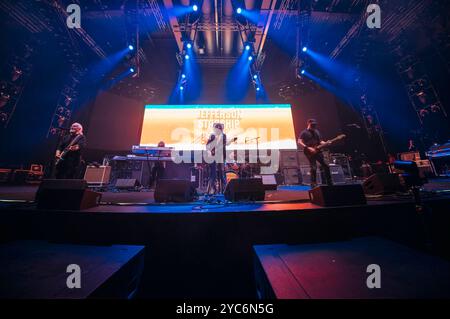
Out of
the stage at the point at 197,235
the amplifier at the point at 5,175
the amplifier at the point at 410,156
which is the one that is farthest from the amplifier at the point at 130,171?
the amplifier at the point at 410,156

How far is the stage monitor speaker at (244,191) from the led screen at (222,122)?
4.32 metres

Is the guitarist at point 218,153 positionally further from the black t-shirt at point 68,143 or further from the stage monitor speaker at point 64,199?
the black t-shirt at point 68,143

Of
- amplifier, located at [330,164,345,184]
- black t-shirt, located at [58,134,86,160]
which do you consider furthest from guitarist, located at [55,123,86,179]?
amplifier, located at [330,164,345,184]

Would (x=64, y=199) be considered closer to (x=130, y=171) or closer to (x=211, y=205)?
(x=211, y=205)

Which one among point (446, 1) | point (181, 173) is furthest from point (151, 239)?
point (446, 1)

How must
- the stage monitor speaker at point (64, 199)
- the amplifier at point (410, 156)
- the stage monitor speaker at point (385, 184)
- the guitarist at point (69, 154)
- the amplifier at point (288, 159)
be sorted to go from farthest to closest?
the amplifier at point (288, 159)
the amplifier at point (410, 156)
the guitarist at point (69, 154)
the stage monitor speaker at point (385, 184)
the stage monitor speaker at point (64, 199)

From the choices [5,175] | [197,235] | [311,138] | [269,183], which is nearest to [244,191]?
[197,235]

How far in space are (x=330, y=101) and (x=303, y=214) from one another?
25.3ft

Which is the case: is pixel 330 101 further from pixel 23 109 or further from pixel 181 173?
pixel 23 109

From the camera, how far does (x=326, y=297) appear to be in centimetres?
68

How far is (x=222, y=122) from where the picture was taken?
6871 millimetres

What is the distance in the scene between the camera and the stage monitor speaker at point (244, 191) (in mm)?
2180

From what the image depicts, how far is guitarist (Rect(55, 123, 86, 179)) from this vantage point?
3.47 meters
